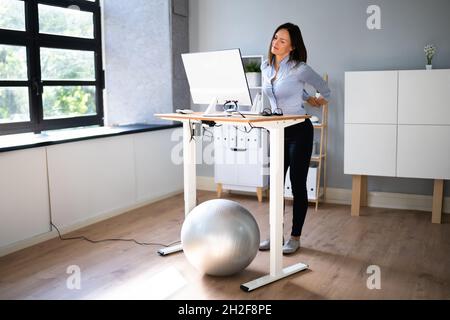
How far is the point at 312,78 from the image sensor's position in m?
3.25

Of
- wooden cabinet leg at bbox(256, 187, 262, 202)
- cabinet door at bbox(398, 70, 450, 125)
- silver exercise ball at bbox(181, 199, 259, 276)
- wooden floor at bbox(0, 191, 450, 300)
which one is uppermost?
cabinet door at bbox(398, 70, 450, 125)

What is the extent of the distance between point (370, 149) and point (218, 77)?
184cm

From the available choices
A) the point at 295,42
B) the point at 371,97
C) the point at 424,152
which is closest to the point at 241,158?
the point at 371,97

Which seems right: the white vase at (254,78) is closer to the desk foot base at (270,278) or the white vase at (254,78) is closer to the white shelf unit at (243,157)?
the white shelf unit at (243,157)

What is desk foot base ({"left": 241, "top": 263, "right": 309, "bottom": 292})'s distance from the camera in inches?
111

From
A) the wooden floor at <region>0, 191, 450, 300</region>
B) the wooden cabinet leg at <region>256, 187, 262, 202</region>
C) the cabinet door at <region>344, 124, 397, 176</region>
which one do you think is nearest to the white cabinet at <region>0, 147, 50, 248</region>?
the wooden floor at <region>0, 191, 450, 300</region>

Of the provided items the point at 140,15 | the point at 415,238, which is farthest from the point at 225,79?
the point at 140,15

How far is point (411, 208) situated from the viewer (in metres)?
4.64

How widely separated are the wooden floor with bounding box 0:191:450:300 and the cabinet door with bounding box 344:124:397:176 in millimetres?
425

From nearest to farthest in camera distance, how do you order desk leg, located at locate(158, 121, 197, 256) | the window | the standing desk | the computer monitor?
1. the standing desk
2. the computer monitor
3. desk leg, located at locate(158, 121, 197, 256)
4. the window

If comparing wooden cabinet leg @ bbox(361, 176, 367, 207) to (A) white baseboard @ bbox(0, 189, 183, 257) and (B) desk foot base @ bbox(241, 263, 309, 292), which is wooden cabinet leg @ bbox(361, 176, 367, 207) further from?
(A) white baseboard @ bbox(0, 189, 183, 257)

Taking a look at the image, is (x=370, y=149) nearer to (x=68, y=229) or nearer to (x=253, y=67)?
(x=253, y=67)

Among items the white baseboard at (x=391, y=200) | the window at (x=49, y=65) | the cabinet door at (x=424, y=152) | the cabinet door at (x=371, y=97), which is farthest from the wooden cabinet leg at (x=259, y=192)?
the window at (x=49, y=65)
